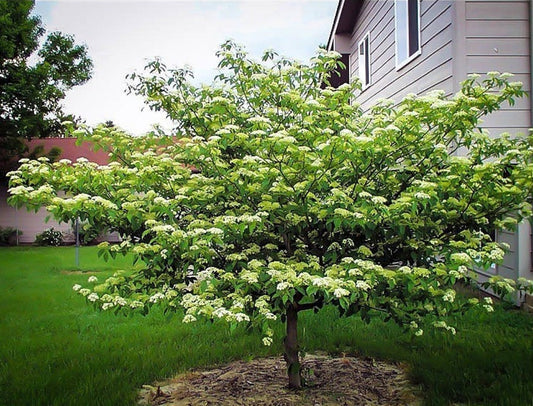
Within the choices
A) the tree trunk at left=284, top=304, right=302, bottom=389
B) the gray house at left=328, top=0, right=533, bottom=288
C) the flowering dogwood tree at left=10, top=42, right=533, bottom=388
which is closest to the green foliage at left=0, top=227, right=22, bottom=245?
the gray house at left=328, top=0, right=533, bottom=288

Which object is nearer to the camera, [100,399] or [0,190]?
[100,399]

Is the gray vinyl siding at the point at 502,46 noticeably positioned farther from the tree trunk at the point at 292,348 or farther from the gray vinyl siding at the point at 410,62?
the tree trunk at the point at 292,348

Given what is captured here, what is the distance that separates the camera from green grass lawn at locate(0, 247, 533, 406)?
313 cm

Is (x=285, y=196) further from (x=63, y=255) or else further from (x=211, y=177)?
(x=63, y=255)

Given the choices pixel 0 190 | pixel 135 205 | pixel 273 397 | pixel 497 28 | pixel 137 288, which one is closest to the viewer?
pixel 135 205

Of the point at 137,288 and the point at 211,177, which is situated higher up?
the point at 211,177

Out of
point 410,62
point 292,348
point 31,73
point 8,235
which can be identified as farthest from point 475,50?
point 8,235

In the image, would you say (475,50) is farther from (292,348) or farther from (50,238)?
(50,238)

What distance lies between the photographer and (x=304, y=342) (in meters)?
4.23

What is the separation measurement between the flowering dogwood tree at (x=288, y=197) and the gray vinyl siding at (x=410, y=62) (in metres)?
2.68

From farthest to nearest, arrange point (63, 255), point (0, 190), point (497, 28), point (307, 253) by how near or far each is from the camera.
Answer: point (0, 190)
point (63, 255)
point (497, 28)
point (307, 253)

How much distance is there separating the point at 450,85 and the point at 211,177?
10.9ft

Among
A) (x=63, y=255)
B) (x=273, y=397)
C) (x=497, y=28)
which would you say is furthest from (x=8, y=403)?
(x=63, y=255)

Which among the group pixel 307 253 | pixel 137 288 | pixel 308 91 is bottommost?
pixel 137 288
